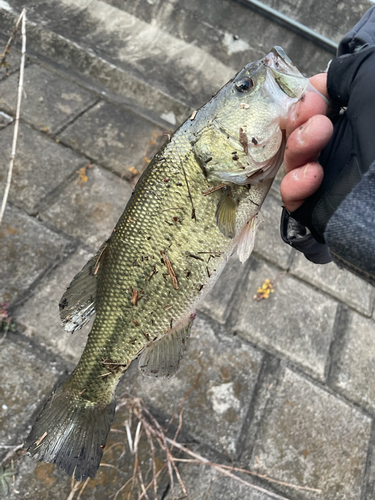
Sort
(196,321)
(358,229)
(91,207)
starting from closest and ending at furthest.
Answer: (358,229), (196,321), (91,207)

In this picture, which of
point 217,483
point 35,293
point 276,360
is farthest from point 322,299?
point 35,293

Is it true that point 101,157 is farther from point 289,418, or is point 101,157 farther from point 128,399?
point 289,418

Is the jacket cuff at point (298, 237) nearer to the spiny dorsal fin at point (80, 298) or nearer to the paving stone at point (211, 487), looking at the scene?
the spiny dorsal fin at point (80, 298)

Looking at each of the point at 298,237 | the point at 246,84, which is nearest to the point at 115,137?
the point at 246,84

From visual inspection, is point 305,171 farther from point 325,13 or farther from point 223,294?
point 325,13

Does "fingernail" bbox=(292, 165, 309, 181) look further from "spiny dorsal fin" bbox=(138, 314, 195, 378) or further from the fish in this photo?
"spiny dorsal fin" bbox=(138, 314, 195, 378)

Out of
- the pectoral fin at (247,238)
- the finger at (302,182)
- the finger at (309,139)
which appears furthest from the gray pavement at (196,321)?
the finger at (309,139)
